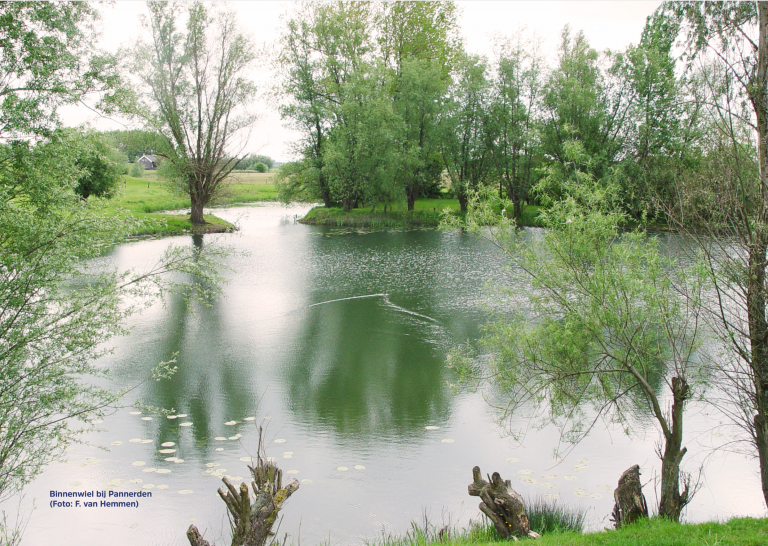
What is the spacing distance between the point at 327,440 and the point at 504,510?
11.0 feet

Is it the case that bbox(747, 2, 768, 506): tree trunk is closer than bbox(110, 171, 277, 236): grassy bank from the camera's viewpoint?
Yes

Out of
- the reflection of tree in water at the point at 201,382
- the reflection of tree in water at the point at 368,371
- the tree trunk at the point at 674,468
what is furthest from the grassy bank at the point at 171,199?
the tree trunk at the point at 674,468

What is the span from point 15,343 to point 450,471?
555 centimetres

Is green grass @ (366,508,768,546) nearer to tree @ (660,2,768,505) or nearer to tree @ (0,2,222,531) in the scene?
tree @ (660,2,768,505)

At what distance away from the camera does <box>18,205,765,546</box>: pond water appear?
7.05 meters

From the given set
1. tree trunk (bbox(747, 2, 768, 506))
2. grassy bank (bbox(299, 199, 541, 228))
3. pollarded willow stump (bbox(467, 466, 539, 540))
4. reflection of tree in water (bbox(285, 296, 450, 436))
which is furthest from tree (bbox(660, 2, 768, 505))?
grassy bank (bbox(299, 199, 541, 228))

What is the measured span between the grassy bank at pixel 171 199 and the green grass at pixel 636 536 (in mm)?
9063

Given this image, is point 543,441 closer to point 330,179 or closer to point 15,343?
point 15,343

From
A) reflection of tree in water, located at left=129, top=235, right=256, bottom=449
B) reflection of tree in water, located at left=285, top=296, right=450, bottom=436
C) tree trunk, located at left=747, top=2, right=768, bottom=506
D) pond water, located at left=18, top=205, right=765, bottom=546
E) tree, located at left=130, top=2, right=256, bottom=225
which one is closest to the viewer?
tree trunk, located at left=747, top=2, right=768, bottom=506

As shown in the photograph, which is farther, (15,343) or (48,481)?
(48,481)

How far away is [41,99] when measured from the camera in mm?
7773

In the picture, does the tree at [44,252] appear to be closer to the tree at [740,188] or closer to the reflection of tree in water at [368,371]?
the reflection of tree in water at [368,371]

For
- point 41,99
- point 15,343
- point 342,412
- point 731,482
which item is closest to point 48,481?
point 15,343

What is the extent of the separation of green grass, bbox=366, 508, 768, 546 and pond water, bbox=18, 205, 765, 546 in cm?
55
